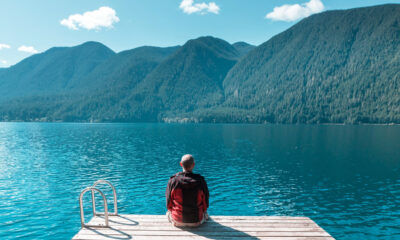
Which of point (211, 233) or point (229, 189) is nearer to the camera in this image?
point (211, 233)

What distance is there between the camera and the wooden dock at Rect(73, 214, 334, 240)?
9352mm

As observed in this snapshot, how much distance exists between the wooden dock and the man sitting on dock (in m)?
0.38

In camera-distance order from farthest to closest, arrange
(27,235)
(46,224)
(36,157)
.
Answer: (36,157), (46,224), (27,235)

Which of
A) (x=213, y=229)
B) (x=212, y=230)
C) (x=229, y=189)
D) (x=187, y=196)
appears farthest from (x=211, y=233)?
(x=229, y=189)

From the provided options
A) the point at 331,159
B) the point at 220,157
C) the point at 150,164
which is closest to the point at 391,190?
the point at 331,159

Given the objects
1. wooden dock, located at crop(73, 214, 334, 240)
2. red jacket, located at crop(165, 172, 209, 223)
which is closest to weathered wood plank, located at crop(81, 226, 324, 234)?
wooden dock, located at crop(73, 214, 334, 240)

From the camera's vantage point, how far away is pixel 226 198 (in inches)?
1179

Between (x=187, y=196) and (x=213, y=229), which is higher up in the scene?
(x=187, y=196)

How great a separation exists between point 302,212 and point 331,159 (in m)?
38.6

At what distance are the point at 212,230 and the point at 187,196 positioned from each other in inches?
62.1

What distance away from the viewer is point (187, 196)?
965cm

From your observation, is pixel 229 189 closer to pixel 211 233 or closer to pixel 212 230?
pixel 212 230

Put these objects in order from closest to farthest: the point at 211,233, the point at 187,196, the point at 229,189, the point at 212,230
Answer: the point at 211,233 → the point at 187,196 → the point at 212,230 → the point at 229,189

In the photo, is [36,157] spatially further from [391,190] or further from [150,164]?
[391,190]
